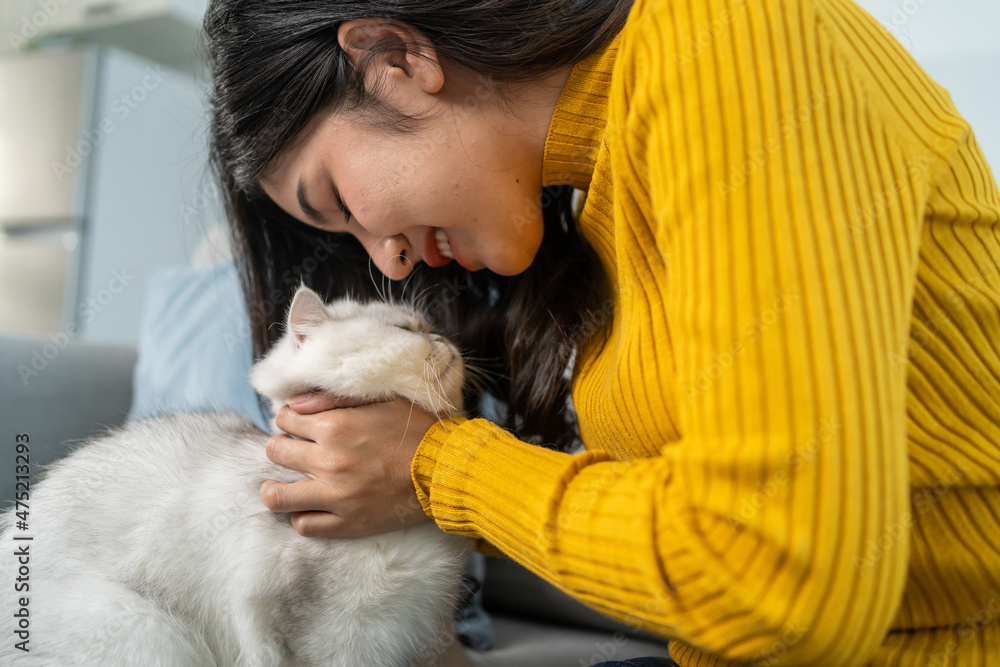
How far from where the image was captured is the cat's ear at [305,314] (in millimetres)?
972

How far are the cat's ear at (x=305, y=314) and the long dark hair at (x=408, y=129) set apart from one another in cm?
22

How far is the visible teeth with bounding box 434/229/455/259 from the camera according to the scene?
1.00m

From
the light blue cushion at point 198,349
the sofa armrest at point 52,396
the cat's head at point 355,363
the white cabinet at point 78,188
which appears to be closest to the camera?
the cat's head at point 355,363

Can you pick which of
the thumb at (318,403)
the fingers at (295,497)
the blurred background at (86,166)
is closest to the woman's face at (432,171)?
the thumb at (318,403)

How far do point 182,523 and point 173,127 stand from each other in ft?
7.90

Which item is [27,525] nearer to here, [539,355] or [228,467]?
[228,467]

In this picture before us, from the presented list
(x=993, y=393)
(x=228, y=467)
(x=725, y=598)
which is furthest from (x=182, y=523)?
(x=993, y=393)

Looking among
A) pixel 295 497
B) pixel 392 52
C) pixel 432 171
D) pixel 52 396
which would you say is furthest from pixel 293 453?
pixel 52 396

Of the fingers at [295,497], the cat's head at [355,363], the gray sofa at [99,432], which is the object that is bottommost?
the gray sofa at [99,432]

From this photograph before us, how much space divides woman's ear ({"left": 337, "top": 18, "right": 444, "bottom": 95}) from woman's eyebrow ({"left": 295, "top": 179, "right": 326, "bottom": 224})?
20 centimetres

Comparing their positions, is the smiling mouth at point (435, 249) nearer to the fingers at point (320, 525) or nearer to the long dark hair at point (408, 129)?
the long dark hair at point (408, 129)

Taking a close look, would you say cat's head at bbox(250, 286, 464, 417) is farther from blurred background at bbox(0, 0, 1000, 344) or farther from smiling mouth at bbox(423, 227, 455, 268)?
blurred background at bbox(0, 0, 1000, 344)

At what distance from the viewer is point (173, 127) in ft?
9.04

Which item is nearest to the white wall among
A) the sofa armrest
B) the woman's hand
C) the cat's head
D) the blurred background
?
the cat's head
